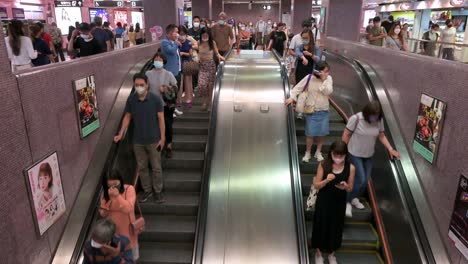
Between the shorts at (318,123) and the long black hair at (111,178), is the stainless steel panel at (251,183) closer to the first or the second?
the shorts at (318,123)

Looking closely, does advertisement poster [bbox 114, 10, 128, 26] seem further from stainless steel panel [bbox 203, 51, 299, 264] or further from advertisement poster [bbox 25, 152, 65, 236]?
advertisement poster [bbox 25, 152, 65, 236]

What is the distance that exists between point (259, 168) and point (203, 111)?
2.34m

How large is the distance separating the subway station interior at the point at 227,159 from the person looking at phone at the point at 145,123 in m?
0.02

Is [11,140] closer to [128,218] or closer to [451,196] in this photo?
[128,218]

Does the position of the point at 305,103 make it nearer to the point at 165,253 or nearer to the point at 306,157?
the point at 306,157

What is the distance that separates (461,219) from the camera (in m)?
3.25

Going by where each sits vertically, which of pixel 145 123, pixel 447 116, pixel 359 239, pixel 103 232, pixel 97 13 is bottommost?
pixel 359 239

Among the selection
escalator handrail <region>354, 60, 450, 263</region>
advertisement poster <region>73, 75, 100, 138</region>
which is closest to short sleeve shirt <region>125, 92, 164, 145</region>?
advertisement poster <region>73, 75, 100, 138</region>

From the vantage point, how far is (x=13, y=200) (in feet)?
9.61

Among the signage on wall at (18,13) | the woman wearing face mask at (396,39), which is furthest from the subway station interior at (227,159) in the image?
the signage on wall at (18,13)

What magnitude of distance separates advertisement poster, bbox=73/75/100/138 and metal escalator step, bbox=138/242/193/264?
1767mm

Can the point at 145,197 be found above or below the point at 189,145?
below

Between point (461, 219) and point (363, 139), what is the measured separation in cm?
157

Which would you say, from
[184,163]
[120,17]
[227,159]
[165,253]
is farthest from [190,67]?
[120,17]
